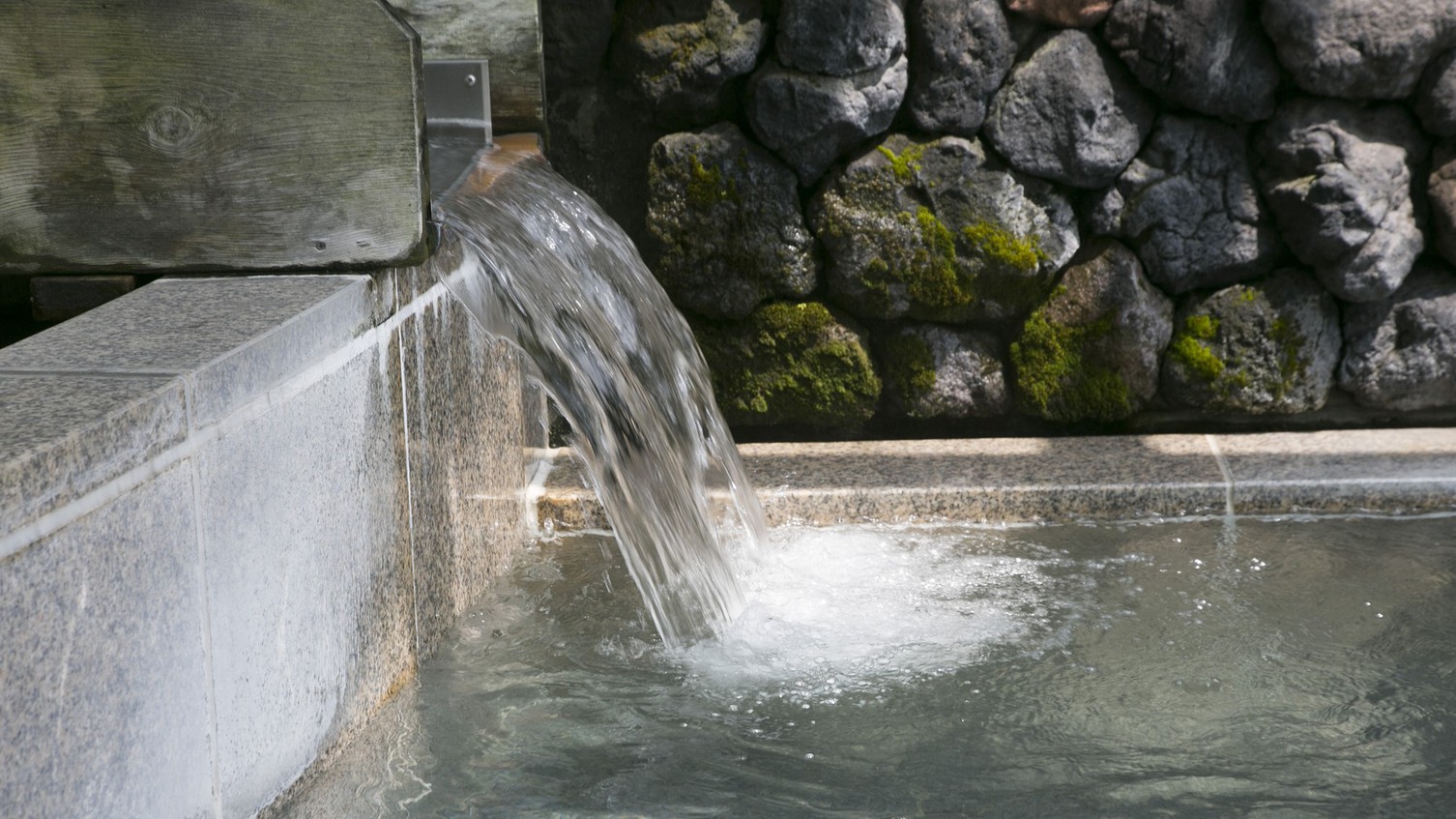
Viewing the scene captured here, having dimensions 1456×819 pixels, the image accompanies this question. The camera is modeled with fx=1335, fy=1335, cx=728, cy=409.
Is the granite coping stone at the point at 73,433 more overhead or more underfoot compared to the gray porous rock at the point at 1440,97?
more underfoot

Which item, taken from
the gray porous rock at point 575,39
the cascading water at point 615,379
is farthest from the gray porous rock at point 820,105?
the cascading water at point 615,379

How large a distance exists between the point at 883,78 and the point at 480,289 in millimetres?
1408

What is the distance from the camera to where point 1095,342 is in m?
3.73

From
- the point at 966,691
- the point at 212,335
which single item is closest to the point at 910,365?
the point at 966,691

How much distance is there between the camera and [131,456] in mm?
1424

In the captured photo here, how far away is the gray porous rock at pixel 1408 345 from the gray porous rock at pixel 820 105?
1.43 meters

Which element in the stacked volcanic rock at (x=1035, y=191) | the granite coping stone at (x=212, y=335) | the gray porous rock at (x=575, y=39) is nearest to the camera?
the granite coping stone at (x=212, y=335)

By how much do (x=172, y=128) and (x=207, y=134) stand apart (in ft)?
0.18

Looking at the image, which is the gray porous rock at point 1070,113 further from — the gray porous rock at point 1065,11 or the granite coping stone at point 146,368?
the granite coping stone at point 146,368

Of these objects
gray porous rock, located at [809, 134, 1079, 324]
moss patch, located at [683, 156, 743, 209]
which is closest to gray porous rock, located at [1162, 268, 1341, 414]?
gray porous rock, located at [809, 134, 1079, 324]

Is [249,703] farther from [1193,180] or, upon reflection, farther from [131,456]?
[1193,180]

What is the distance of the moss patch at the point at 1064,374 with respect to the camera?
3.74 metres

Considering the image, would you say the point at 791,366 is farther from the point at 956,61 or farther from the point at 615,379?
the point at 615,379

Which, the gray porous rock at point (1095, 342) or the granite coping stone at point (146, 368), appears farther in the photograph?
the gray porous rock at point (1095, 342)
